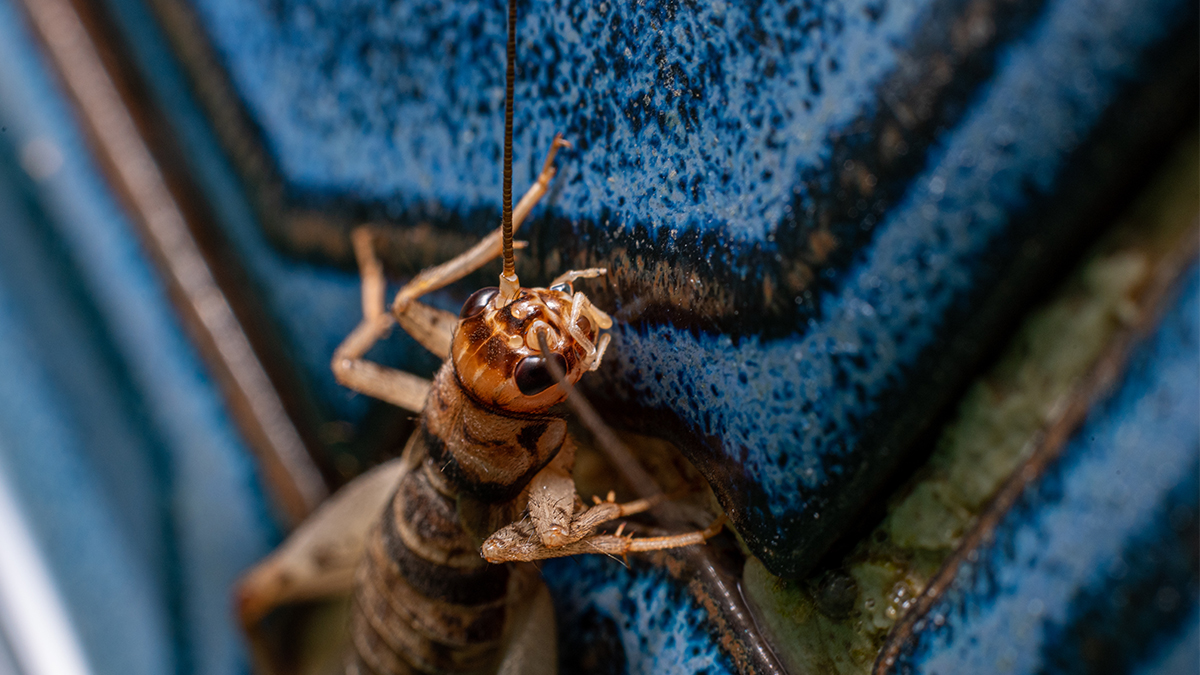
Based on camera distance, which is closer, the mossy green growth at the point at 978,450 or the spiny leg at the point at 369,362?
the mossy green growth at the point at 978,450

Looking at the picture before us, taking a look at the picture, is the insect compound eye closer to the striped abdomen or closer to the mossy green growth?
the striped abdomen

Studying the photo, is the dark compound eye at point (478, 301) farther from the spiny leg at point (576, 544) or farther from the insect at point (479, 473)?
the spiny leg at point (576, 544)

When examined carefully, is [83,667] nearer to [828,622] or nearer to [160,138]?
[160,138]

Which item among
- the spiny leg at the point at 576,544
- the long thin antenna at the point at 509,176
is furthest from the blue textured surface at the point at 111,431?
the long thin antenna at the point at 509,176

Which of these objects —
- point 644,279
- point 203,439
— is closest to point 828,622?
point 644,279

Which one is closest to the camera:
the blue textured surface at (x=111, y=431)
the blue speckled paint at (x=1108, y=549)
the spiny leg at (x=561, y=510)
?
the blue speckled paint at (x=1108, y=549)

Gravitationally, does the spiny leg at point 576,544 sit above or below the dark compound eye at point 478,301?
below
